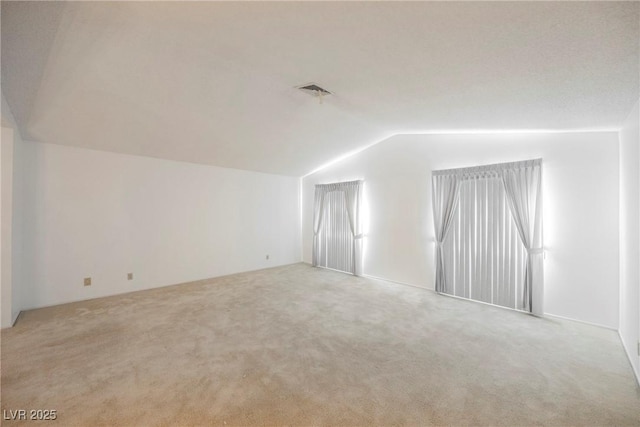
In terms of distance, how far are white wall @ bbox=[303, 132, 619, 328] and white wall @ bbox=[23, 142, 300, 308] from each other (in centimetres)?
335

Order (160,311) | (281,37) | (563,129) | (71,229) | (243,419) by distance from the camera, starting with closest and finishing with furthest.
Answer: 1. (243,419)
2. (281,37)
3. (563,129)
4. (160,311)
5. (71,229)

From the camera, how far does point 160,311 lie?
3357mm

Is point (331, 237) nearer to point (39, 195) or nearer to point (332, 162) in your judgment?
point (332, 162)

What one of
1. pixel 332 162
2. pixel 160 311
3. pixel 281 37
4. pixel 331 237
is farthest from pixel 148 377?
pixel 332 162

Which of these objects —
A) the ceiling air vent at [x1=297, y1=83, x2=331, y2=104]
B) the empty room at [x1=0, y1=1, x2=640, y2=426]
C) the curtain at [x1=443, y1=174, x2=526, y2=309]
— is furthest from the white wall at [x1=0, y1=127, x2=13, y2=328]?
the curtain at [x1=443, y1=174, x2=526, y2=309]

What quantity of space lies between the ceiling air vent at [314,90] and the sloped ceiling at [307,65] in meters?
0.11

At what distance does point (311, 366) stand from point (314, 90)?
8.78ft

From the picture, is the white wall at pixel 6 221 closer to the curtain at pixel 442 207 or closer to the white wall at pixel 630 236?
the curtain at pixel 442 207

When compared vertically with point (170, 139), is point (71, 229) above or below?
below

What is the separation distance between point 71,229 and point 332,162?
15.4 feet

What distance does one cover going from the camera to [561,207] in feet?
10.3

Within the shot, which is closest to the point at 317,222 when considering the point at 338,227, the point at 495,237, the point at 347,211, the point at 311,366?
the point at 338,227

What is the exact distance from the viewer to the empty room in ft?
5.34

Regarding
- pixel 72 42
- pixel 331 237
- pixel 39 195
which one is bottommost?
pixel 331 237
